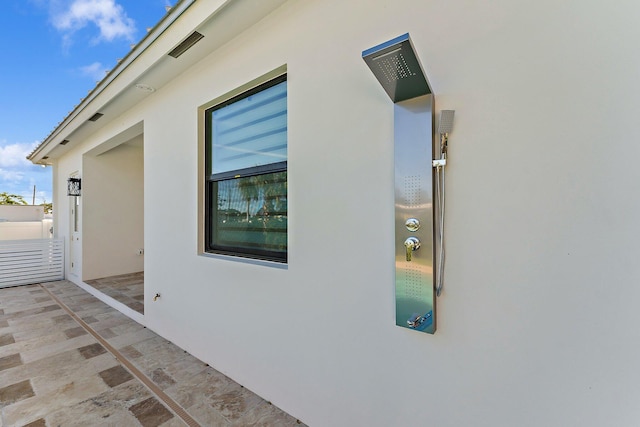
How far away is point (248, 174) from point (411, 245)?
64.4 inches

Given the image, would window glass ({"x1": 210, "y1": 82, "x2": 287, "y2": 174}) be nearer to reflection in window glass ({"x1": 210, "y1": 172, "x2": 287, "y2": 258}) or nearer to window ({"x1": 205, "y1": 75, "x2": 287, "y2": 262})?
window ({"x1": 205, "y1": 75, "x2": 287, "y2": 262})

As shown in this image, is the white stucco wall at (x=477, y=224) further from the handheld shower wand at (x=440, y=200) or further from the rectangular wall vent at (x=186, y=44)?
the rectangular wall vent at (x=186, y=44)

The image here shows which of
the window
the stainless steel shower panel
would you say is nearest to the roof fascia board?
the window

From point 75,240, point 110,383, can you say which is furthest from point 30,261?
point 110,383

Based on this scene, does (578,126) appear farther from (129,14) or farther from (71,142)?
(129,14)

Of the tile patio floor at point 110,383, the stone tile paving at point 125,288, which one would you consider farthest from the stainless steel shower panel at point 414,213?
the stone tile paving at point 125,288

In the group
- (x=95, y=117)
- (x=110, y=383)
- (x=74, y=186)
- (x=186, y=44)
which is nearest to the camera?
(x=110, y=383)

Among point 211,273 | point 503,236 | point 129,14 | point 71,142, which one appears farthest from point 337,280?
point 129,14

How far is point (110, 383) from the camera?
2297mm

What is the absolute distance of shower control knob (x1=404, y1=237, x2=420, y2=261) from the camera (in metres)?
1.31

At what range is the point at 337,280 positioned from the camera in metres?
1.66

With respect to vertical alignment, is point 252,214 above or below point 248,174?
below

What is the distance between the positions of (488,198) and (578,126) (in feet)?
1.29

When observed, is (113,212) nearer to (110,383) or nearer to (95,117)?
(95,117)
